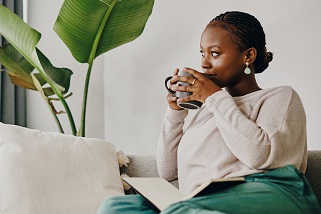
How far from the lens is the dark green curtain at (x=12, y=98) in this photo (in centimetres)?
266

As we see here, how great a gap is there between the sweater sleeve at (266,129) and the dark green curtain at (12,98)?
138 cm

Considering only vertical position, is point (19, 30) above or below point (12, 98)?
above

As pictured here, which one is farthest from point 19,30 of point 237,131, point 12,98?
point 237,131

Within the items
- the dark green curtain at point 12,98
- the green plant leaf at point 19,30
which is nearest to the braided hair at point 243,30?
the green plant leaf at point 19,30

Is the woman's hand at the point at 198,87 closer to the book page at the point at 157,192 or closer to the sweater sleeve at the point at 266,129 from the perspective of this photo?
the sweater sleeve at the point at 266,129

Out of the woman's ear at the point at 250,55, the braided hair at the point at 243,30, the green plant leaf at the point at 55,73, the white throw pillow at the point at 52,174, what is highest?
the braided hair at the point at 243,30

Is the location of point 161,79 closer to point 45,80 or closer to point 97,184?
point 45,80

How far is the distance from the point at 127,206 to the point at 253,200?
27cm

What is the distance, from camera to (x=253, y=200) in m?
1.12

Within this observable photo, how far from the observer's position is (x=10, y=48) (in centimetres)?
249

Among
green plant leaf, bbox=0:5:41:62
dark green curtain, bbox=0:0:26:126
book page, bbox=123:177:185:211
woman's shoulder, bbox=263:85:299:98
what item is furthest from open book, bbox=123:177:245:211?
dark green curtain, bbox=0:0:26:126

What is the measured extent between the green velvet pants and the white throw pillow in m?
0.50

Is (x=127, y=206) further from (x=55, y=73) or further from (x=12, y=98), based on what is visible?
(x=12, y=98)

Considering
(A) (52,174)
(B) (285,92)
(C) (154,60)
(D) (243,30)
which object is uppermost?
(D) (243,30)
